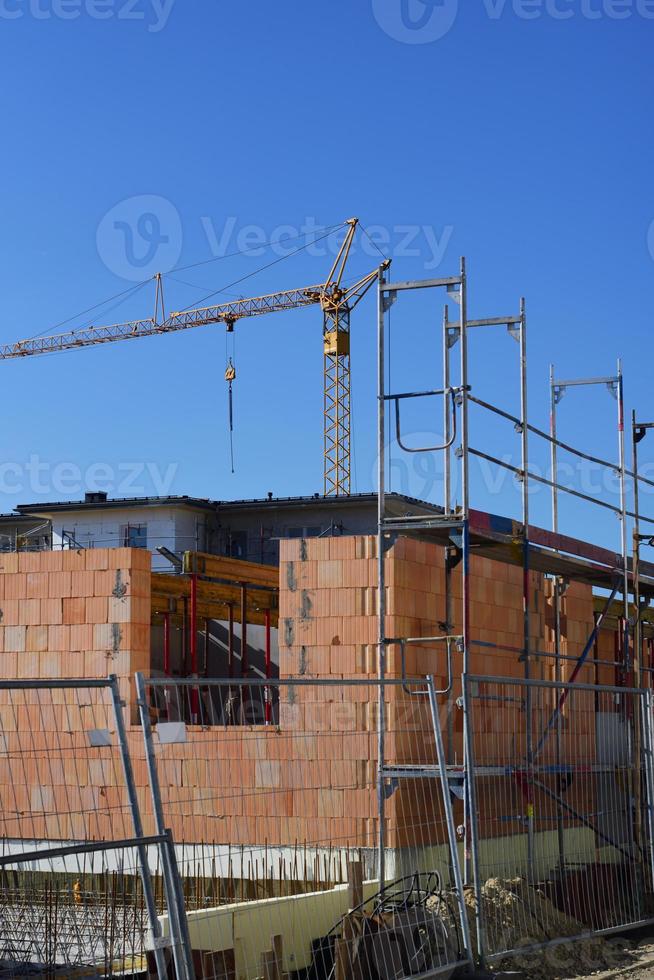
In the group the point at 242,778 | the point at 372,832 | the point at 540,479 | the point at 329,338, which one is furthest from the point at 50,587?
the point at 329,338

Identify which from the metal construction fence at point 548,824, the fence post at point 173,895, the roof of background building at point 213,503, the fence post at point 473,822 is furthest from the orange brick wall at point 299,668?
the roof of background building at point 213,503

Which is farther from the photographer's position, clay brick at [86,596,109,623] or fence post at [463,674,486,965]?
clay brick at [86,596,109,623]

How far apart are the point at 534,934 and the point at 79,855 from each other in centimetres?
492

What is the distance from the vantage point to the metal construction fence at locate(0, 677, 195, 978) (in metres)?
7.09

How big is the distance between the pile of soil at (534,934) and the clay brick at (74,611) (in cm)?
570

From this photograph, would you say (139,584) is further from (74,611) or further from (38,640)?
(38,640)

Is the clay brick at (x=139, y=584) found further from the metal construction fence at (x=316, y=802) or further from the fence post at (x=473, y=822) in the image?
the fence post at (x=473, y=822)

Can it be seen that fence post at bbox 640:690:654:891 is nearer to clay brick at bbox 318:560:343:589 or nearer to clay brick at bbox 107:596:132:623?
clay brick at bbox 318:560:343:589

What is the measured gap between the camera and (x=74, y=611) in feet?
47.4

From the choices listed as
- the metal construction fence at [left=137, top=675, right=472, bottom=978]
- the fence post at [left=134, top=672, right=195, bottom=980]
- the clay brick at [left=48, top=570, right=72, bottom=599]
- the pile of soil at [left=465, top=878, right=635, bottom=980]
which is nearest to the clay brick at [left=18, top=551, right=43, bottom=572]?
the clay brick at [left=48, top=570, right=72, bottom=599]

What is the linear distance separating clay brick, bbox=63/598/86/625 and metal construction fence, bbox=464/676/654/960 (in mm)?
4511

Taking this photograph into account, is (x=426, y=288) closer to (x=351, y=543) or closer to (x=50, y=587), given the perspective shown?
(x=351, y=543)

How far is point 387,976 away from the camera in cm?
883

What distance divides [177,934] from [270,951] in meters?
2.58
